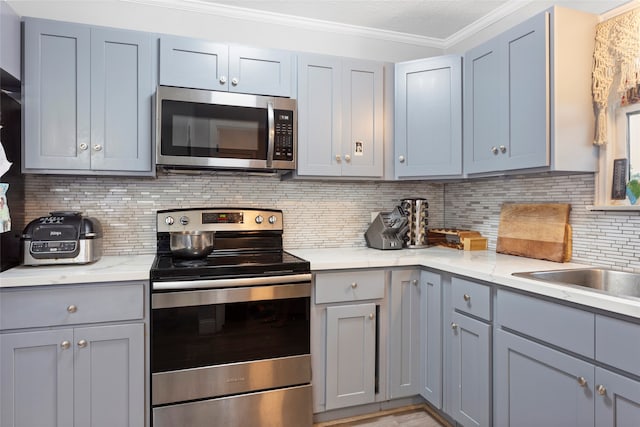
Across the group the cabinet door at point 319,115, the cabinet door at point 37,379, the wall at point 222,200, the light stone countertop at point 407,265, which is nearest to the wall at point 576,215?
the light stone countertop at point 407,265

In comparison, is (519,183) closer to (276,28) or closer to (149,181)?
(276,28)

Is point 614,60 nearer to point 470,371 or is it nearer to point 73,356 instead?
point 470,371

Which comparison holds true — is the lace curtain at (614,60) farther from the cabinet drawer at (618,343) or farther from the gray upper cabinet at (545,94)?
the cabinet drawer at (618,343)

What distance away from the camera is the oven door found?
1793 millimetres

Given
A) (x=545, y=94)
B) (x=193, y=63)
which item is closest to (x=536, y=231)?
(x=545, y=94)

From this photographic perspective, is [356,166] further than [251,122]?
Yes

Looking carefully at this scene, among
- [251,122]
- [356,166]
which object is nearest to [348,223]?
[356,166]

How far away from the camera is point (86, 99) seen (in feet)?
6.43

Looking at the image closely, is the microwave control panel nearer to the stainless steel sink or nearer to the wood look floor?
the stainless steel sink

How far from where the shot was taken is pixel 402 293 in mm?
2217

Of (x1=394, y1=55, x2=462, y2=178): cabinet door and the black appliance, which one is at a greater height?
(x1=394, y1=55, x2=462, y2=178): cabinet door

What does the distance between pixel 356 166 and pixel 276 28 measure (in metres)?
1.09

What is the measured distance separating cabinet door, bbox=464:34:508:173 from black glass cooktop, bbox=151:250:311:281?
3.82 feet

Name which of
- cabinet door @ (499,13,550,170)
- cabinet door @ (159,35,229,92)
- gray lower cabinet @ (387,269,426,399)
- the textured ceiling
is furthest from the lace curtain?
cabinet door @ (159,35,229,92)
